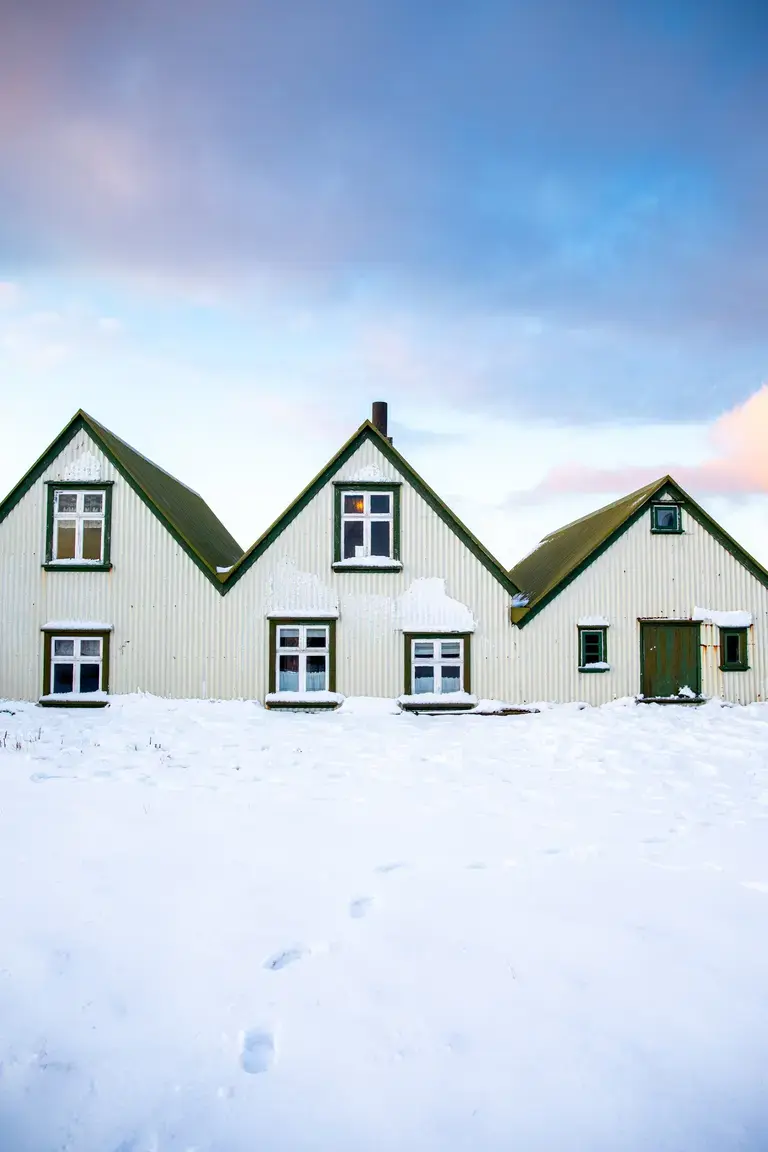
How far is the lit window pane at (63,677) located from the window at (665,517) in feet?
54.0

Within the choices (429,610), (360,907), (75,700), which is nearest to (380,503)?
(429,610)

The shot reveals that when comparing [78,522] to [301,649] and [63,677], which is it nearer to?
[63,677]

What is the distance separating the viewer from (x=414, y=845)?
21.6 feet

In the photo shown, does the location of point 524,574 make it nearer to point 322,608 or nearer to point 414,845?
point 322,608

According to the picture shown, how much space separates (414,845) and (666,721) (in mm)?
11205

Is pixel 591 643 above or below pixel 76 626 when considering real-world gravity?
below

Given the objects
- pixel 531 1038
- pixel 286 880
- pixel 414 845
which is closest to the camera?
pixel 531 1038

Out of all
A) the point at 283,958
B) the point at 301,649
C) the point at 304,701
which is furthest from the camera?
the point at 301,649

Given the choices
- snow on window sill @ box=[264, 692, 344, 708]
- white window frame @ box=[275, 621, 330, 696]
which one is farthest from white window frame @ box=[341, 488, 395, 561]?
snow on window sill @ box=[264, 692, 344, 708]

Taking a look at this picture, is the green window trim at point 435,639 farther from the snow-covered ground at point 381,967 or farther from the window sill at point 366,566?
the snow-covered ground at point 381,967

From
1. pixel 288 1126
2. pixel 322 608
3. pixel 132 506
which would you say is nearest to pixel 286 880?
pixel 288 1126

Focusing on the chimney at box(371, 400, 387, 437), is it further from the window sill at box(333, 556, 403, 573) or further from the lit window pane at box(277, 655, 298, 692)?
the lit window pane at box(277, 655, 298, 692)

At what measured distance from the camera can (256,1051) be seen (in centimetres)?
365

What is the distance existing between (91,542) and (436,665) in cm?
996
